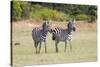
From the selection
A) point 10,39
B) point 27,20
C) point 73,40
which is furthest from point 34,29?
point 73,40

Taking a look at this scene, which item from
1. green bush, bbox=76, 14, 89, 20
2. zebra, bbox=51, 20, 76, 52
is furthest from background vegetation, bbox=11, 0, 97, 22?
zebra, bbox=51, 20, 76, 52

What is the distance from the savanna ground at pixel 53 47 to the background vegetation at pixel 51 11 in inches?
2.9

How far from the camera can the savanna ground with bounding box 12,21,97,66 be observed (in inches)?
97.6

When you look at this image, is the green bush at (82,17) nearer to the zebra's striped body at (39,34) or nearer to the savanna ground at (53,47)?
the savanna ground at (53,47)

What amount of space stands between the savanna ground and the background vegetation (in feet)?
0.24

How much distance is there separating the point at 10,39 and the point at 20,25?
20 cm

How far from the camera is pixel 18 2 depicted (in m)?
2.48

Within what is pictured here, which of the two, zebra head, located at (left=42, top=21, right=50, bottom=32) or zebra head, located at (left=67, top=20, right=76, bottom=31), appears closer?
zebra head, located at (left=42, top=21, right=50, bottom=32)

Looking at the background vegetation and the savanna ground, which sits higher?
the background vegetation

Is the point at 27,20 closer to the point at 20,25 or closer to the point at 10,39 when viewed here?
the point at 20,25

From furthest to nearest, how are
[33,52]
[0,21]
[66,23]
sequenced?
[66,23]
[33,52]
[0,21]

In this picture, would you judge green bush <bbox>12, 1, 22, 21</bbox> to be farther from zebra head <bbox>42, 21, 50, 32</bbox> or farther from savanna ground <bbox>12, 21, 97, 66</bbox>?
zebra head <bbox>42, 21, 50, 32</bbox>

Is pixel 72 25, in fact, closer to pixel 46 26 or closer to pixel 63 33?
pixel 63 33

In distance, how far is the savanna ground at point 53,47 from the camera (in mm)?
2478
